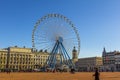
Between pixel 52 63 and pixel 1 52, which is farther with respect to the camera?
pixel 1 52

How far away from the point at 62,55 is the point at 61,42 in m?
7.73

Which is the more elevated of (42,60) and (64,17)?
(64,17)

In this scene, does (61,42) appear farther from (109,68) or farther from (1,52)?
(109,68)

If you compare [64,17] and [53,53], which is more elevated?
[64,17]

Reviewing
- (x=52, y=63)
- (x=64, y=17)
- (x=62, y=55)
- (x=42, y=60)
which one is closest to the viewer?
(x=64, y=17)

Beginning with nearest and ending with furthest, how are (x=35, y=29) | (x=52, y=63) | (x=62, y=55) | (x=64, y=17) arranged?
(x=35, y=29) → (x=64, y=17) → (x=62, y=55) → (x=52, y=63)

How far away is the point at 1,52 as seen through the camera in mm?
170750

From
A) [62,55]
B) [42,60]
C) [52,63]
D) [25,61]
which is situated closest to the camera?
[62,55]

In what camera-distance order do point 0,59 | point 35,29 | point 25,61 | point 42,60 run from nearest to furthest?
point 35,29 < point 0,59 < point 25,61 < point 42,60

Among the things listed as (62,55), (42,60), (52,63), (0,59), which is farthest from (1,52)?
(62,55)

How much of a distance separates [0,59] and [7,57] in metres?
7.77

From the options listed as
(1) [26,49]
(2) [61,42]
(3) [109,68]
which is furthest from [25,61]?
(2) [61,42]

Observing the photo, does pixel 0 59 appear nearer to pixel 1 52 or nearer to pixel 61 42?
pixel 1 52

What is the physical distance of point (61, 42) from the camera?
90.1m
